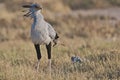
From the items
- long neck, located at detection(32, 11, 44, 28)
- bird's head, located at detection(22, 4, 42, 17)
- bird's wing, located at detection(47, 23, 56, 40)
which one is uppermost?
bird's head, located at detection(22, 4, 42, 17)

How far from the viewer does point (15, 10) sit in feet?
92.6

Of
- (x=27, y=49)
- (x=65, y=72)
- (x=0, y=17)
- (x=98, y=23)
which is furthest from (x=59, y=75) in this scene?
(x=0, y=17)

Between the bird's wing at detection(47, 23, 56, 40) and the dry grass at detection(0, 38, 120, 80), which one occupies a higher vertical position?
the bird's wing at detection(47, 23, 56, 40)

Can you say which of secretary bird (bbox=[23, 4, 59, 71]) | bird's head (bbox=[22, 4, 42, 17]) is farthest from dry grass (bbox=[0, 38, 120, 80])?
bird's head (bbox=[22, 4, 42, 17])

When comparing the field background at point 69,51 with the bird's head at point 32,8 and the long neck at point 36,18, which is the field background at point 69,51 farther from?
the bird's head at point 32,8

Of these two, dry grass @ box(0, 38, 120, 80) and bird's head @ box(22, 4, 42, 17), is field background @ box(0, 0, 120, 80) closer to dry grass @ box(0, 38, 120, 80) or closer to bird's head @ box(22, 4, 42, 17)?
dry grass @ box(0, 38, 120, 80)

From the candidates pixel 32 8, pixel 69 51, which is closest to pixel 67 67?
pixel 32 8

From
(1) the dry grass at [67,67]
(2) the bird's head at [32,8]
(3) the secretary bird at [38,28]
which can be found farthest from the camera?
(2) the bird's head at [32,8]

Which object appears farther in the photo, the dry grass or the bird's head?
the bird's head

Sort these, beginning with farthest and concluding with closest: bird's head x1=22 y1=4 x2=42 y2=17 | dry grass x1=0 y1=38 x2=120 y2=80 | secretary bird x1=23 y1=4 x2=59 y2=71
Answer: bird's head x1=22 y1=4 x2=42 y2=17, secretary bird x1=23 y1=4 x2=59 y2=71, dry grass x1=0 y1=38 x2=120 y2=80

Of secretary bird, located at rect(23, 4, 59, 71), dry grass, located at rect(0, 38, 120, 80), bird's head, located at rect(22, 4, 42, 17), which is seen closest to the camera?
dry grass, located at rect(0, 38, 120, 80)

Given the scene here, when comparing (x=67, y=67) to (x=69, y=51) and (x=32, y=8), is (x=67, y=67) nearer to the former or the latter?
(x=32, y=8)

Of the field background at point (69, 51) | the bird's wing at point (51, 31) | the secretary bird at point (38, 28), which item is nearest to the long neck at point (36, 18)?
the secretary bird at point (38, 28)

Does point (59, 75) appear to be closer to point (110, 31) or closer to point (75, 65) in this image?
point (75, 65)
